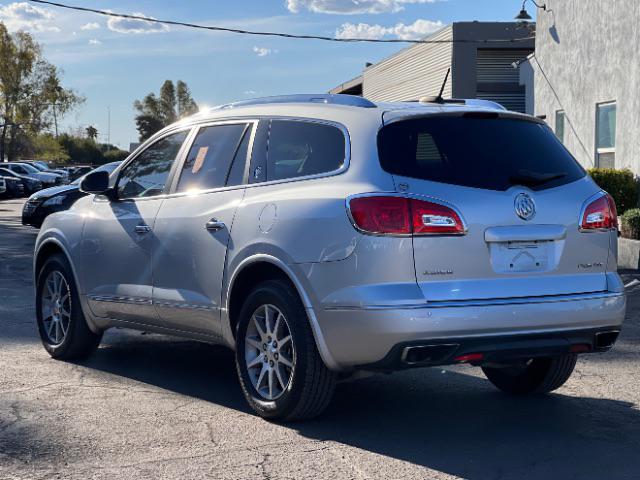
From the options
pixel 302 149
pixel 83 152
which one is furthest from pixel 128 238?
pixel 83 152

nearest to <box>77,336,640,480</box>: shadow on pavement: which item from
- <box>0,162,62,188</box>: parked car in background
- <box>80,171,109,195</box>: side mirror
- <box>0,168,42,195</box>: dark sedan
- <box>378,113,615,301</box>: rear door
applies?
<box>378,113,615,301</box>: rear door

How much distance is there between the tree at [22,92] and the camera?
90.8 metres

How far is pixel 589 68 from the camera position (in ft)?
65.4

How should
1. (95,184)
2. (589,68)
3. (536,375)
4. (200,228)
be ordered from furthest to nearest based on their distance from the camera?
(589,68), (95,184), (536,375), (200,228)

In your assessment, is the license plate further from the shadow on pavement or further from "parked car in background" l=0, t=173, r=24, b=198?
"parked car in background" l=0, t=173, r=24, b=198

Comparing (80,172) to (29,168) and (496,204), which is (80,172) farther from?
(496,204)

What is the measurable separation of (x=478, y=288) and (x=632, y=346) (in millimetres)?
3687

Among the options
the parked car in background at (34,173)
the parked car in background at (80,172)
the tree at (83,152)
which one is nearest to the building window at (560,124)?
the parked car in background at (80,172)

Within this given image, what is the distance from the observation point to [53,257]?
28.0 ft

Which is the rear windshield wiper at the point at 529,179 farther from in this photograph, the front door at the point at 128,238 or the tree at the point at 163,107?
the tree at the point at 163,107

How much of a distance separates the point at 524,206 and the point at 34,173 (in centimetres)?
5472

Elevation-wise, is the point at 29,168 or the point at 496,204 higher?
the point at 496,204

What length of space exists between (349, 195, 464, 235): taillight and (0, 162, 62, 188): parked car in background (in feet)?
171

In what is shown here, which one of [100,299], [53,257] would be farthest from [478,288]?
[53,257]
